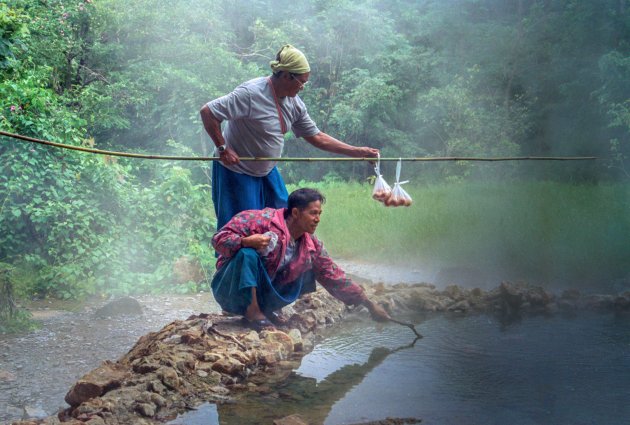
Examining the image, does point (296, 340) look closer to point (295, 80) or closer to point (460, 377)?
point (460, 377)

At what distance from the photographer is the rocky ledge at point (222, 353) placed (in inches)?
105

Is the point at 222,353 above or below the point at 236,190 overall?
below

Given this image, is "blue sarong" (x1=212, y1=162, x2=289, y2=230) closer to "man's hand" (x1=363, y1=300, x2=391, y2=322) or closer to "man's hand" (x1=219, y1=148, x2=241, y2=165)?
"man's hand" (x1=219, y1=148, x2=241, y2=165)

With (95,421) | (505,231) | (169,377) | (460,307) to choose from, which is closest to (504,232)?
(505,231)

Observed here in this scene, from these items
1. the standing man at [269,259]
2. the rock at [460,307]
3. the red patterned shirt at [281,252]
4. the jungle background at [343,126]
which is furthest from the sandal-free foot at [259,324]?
the jungle background at [343,126]

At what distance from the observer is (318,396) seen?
9.89 ft

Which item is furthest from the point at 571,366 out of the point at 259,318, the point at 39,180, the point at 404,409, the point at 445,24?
the point at 445,24

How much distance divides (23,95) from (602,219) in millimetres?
6096

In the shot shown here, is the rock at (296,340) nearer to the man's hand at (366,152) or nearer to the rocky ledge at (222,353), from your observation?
the rocky ledge at (222,353)

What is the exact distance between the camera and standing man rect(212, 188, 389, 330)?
3.48 metres

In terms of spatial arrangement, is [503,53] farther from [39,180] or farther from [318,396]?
[318,396]

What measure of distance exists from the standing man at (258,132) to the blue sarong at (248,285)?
1.59 ft

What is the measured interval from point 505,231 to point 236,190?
4258 mm

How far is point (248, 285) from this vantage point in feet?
11.4
